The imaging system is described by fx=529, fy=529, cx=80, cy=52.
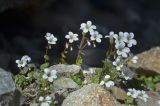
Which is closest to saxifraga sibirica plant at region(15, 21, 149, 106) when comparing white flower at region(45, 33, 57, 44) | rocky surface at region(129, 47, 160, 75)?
white flower at region(45, 33, 57, 44)

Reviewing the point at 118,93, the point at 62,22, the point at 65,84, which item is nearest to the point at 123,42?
the point at 118,93

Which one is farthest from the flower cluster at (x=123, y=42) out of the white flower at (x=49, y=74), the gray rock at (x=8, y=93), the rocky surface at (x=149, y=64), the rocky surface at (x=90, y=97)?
the rocky surface at (x=149, y=64)

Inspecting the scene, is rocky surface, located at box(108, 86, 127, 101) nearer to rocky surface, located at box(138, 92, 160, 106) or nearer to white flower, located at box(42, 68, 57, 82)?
rocky surface, located at box(138, 92, 160, 106)

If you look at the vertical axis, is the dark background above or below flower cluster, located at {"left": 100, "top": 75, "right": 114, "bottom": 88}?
above

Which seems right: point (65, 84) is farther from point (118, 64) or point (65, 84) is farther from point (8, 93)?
point (8, 93)

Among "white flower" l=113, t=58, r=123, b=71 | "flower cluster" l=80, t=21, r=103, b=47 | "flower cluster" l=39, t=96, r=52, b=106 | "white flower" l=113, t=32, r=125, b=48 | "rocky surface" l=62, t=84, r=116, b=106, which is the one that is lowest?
"flower cluster" l=39, t=96, r=52, b=106

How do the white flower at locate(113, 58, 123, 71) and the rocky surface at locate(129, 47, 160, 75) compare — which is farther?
the rocky surface at locate(129, 47, 160, 75)

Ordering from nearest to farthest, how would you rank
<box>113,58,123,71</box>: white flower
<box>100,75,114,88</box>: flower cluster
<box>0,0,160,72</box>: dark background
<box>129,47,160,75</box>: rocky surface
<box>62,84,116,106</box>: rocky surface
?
<box>62,84,116,106</box>: rocky surface
<box>100,75,114,88</box>: flower cluster
<box>113,58,123,71</box>: white flower
<box>129,47,160,75</box>: rocky surface
<box>0,0,160,72</box>: dark background

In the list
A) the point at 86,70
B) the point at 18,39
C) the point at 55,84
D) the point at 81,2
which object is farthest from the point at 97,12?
the point at 55,84
